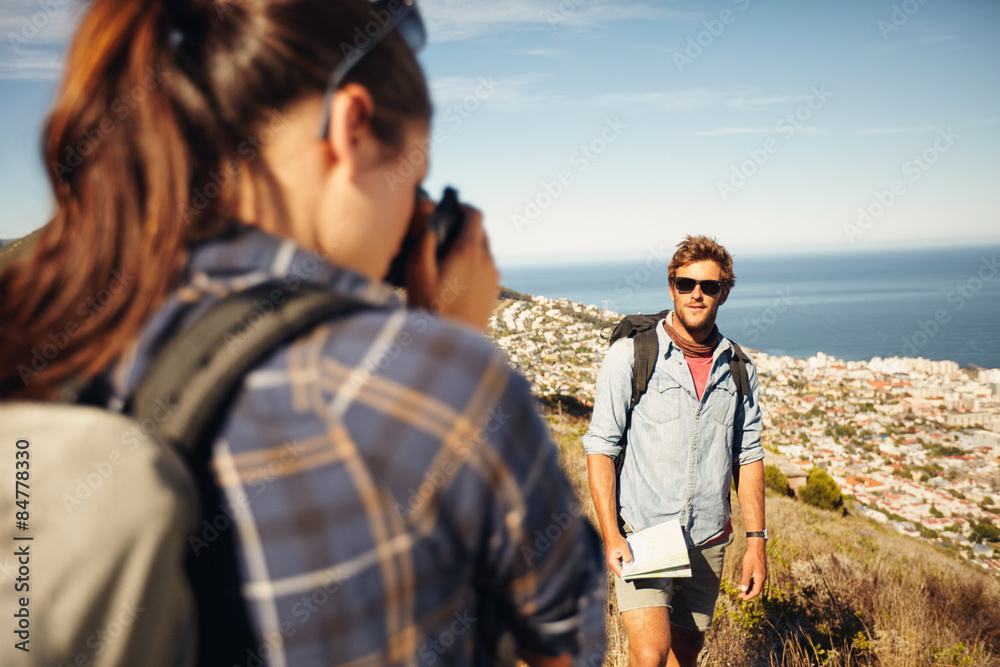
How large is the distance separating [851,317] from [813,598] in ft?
192

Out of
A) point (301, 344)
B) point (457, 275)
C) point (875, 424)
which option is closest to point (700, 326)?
point (457, 275)

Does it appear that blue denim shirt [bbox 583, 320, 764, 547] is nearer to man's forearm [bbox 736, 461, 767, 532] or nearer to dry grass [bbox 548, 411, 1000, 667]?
man's forearm [bbox 736, 461, 767, 532]

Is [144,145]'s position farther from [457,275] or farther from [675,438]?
[675,438]

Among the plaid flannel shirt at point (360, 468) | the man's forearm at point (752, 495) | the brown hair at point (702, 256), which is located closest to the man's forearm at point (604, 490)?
the man's forearm at point (752, 495)

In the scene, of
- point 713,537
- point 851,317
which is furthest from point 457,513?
point 851,317

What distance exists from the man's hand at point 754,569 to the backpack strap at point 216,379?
3.13 metres

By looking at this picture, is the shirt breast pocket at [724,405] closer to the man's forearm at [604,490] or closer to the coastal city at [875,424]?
the man's forearm at [604,490]

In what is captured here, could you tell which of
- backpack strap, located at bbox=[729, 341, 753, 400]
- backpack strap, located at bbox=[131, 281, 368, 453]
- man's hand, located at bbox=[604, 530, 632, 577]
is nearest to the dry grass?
man's hand, located at bbox=[604, 530, 632, 577]

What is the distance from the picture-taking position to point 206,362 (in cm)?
54

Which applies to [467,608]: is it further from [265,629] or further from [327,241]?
[327,241]

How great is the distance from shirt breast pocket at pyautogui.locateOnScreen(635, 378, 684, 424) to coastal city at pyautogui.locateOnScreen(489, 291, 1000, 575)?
599 cm

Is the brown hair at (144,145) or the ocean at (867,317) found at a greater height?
the ocean at (867,317)

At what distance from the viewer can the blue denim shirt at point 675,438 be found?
2.96m

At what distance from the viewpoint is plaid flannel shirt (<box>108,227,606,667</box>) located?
561 mm
